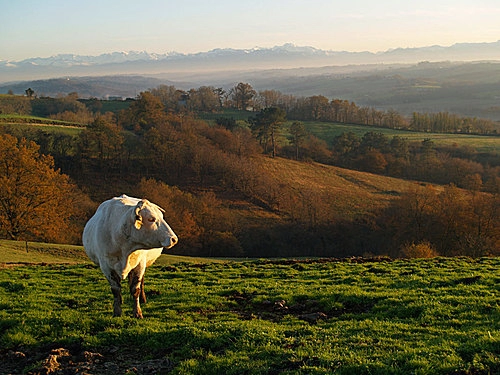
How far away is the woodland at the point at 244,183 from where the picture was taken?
163 ft

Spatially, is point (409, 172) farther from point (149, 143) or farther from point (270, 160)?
point (149, 143)

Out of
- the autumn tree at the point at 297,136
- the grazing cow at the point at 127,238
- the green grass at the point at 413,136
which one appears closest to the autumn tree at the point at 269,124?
the autumn tree at the point at 297,136

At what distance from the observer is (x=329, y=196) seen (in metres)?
86.1

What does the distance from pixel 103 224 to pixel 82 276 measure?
446 inches

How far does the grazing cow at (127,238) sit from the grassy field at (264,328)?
1.25 metres

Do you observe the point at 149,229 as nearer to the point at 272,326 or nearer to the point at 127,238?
the point at 127,238

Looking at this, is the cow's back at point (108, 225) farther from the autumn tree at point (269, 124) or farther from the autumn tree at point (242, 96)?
the autumn tree at point (242, 96)

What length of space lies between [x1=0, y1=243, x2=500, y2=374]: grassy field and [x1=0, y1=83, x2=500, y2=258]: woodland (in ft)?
107

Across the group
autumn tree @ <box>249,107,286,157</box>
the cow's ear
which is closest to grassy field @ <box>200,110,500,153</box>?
autumn tree @ <box>249,107,286,157</box>

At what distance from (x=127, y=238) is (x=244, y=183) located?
251ft

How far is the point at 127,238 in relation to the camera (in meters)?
12.7

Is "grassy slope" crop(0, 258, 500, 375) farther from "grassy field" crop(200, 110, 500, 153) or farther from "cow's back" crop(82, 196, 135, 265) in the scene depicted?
"grassy field" crop(200, 110, 500, 153)

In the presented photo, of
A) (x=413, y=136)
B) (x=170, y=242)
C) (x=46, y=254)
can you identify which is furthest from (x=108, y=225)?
(x=413, y=136)

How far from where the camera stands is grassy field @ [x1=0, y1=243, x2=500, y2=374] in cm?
924
